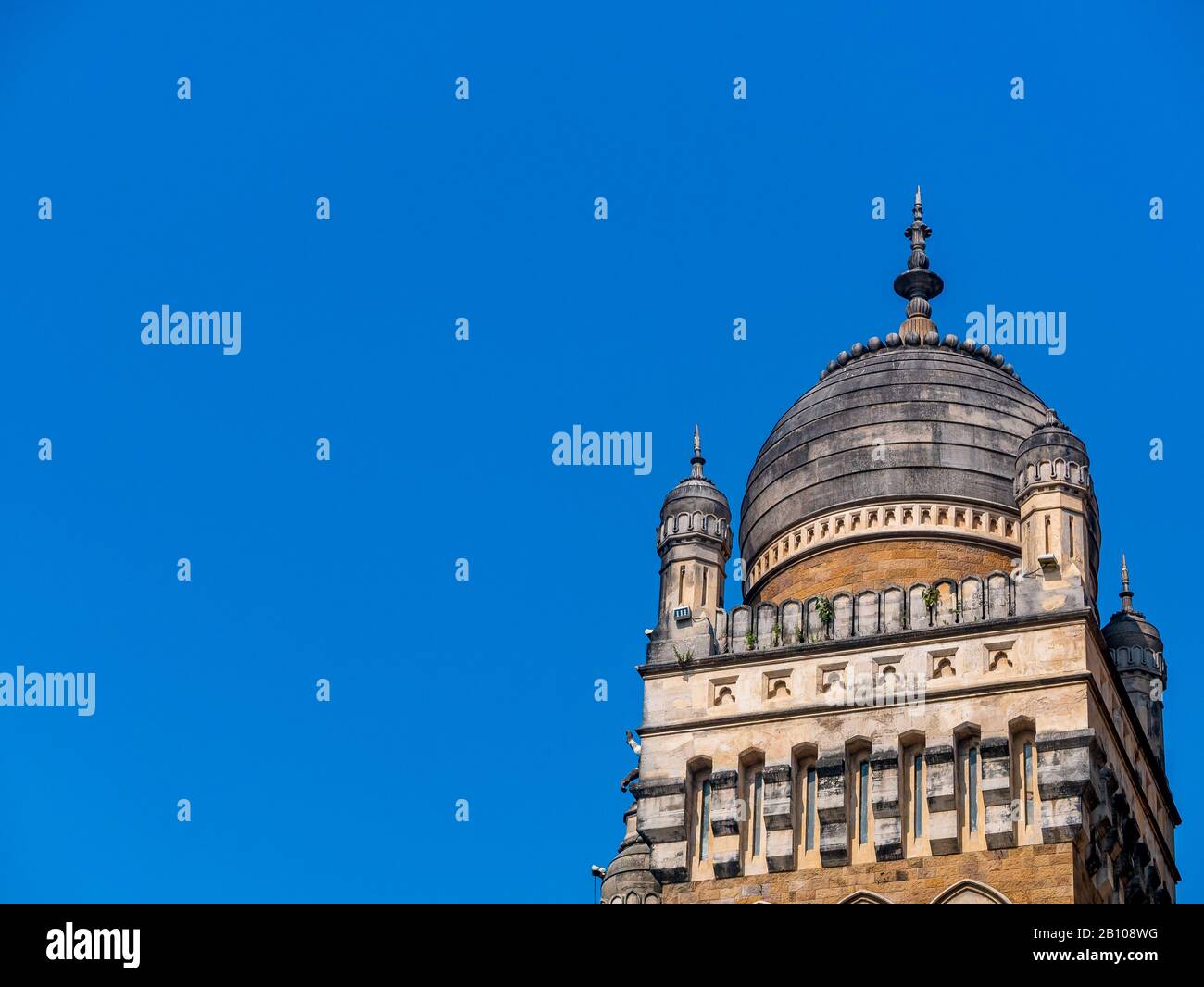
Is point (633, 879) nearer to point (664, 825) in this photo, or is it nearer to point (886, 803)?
point (664, 825)

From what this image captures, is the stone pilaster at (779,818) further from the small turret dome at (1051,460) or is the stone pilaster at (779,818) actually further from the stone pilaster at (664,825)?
the small turret dome at (1051,460)

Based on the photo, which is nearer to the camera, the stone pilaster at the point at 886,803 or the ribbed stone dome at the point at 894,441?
the stone pilaster at the point at 886,803

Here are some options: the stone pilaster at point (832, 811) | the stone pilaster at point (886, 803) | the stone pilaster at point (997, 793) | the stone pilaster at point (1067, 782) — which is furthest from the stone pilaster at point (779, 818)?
the stone pilaster at point (1067, 782)

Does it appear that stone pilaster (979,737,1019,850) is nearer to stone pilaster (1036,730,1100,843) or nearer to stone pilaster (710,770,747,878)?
stone pilaster (1036,730,1100,843)

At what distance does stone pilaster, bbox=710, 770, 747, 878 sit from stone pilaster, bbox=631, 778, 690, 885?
1.63ft

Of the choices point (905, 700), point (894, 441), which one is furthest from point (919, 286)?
point (905, 700)

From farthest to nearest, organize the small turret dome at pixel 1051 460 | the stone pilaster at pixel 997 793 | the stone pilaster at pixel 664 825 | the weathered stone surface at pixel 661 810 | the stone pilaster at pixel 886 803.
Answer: the small turret dome at pixel 1051 460 < the weathered stone surface at pixel 661 810 < the stone pilaster at pixel 664 825 < the stone pilaster at pixel 886 803 < the stone pilaster at pixel 997 793

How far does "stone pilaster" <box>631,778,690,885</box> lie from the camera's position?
4194cm

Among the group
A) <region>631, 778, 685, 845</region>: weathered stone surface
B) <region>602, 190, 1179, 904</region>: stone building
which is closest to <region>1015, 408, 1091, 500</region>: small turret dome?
<region>602, 190, 1179, 904</region>: stone building

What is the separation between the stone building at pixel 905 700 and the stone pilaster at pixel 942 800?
0.04 m

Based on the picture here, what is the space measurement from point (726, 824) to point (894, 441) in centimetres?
875

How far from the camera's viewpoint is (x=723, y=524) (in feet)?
148

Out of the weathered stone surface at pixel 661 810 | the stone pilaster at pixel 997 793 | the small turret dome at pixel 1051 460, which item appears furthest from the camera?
→ the small turret dome at pixel 1051 460

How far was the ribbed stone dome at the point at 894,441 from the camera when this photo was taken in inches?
1831
